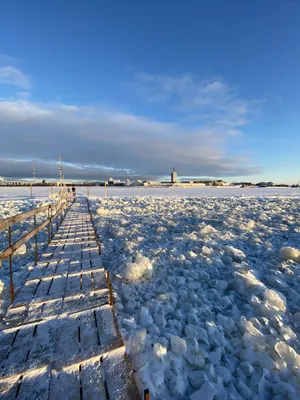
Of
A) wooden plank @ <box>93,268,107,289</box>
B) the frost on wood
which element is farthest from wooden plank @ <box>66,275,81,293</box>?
the frost on wood

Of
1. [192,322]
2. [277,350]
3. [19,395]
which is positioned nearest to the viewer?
[19,395]

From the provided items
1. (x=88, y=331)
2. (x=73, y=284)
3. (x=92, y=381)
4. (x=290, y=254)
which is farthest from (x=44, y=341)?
(x=290, y=254)

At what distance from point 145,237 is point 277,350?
548cm

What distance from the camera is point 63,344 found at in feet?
8.68

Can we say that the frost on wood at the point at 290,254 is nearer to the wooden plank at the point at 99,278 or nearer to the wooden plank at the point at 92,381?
the wooden plank at the point at 99,278

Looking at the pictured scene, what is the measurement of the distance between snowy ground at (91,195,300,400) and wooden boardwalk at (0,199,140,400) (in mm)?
310

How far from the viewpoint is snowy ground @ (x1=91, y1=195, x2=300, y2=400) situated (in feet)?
8.15

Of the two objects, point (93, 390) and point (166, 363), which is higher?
point (93, 390)

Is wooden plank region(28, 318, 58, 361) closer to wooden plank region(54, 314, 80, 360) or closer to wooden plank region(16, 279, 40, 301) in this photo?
wooden plank region(54, 314, 80, 360)

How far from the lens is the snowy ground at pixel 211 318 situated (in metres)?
2.48

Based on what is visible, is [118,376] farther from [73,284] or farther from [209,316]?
[73,284]

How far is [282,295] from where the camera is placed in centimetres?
401

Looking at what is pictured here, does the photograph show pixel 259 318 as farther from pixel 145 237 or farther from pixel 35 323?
pixel 145 237

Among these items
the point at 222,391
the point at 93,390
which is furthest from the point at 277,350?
the point at 93,390
